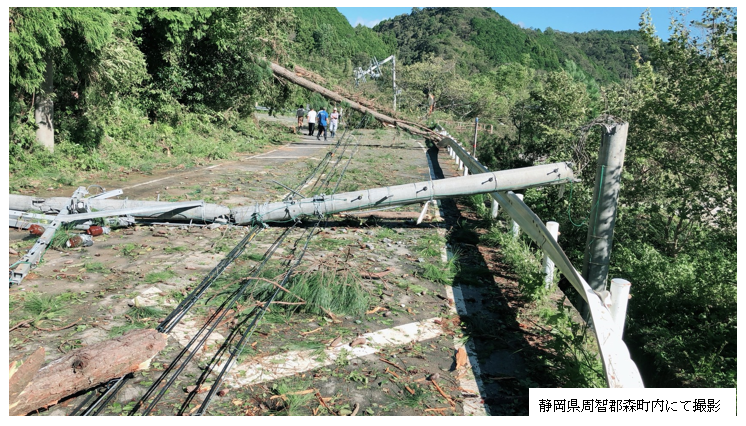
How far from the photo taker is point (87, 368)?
4668 millimetres

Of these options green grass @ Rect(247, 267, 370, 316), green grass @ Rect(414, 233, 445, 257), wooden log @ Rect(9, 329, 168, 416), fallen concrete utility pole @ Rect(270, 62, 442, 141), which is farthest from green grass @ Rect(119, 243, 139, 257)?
fallen concrete utility pole @ Rect(270, 62, 442, 141)

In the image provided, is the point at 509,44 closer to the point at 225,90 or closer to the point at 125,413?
the point at 225,90

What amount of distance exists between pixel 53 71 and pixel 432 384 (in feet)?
49.8

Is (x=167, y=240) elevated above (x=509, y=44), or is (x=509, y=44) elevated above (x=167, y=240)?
(x=509, y=44)

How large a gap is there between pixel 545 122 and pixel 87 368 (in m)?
23.4

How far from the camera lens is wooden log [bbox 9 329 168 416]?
173 inches

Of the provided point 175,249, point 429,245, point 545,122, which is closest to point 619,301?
point 429,245

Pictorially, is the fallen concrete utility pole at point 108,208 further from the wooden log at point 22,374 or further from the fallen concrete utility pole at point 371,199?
the wooden log at point 22,374

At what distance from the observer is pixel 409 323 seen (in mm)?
6477

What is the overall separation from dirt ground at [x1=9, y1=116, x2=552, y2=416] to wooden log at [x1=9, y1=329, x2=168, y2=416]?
154mm

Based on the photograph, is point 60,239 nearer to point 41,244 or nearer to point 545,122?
point 41,244

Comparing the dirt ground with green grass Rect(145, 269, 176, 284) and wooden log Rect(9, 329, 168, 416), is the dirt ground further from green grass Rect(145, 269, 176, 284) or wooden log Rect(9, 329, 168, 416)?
wooden log Rect(9, 329, 168, 416)

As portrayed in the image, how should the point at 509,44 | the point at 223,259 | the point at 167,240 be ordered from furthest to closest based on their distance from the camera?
the point at 509,44
the point at 167,240
the point at 223,259

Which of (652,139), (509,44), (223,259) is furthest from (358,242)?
(509,44)
